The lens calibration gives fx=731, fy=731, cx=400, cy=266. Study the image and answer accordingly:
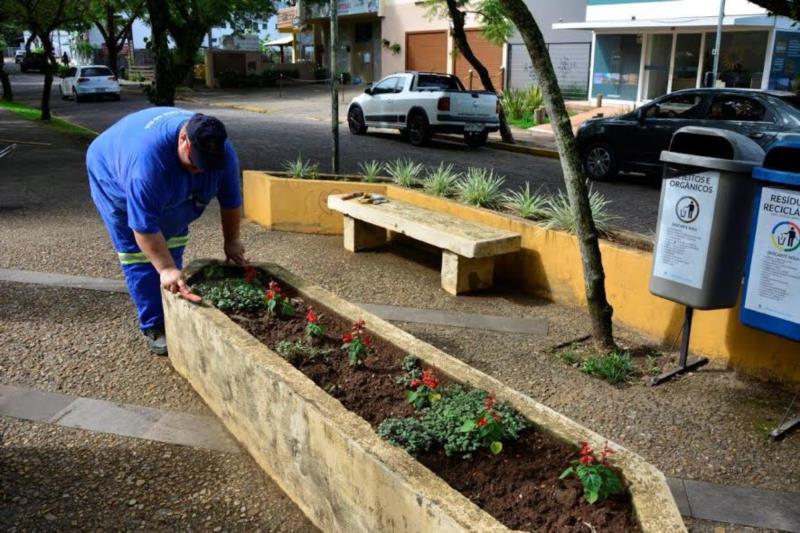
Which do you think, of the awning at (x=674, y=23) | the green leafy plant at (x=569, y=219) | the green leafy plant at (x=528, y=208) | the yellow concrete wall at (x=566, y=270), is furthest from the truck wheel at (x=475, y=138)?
the green leafy plant at (x=569, y=219)

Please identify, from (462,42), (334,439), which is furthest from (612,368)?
(462,42)

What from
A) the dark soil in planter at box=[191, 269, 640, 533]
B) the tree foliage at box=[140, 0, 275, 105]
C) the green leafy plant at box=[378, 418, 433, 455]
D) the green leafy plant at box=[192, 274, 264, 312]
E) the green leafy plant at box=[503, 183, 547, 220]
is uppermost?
the tree foliage at box=[140, 0, 275, 105]

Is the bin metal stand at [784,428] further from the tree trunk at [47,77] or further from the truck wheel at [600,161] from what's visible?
the tree trunk at [47,77]

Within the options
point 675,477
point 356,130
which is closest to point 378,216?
point 675,477

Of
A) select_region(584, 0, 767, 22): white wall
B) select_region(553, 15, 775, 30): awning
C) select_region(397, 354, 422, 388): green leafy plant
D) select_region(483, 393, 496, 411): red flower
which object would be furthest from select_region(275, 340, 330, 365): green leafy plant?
select_region(584, 0, 767, 22): white wall

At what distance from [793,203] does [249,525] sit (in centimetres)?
329

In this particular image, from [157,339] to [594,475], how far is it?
11.0ft

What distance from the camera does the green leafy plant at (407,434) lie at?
293cm

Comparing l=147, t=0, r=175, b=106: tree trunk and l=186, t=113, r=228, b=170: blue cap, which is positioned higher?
l=147, t=0, r=175, b=106: tree trunk

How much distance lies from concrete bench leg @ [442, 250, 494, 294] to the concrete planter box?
2.00 meters

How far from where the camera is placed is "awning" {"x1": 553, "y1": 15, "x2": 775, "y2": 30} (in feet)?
64.2

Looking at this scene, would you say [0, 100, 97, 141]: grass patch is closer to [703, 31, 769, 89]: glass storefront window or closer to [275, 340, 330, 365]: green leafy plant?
[275, 340, 330, 365]: green leafy plant

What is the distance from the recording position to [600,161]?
498 inches

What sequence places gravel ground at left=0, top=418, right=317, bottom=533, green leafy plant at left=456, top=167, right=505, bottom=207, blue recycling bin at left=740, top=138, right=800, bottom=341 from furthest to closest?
green leafy plant at left=456, top=167, right=505, bottom=207 → blue recycling bin at left=740, top=138, right=800, bottom=341 → gravel ground at left=0, top=418, right=317, bottom=533
